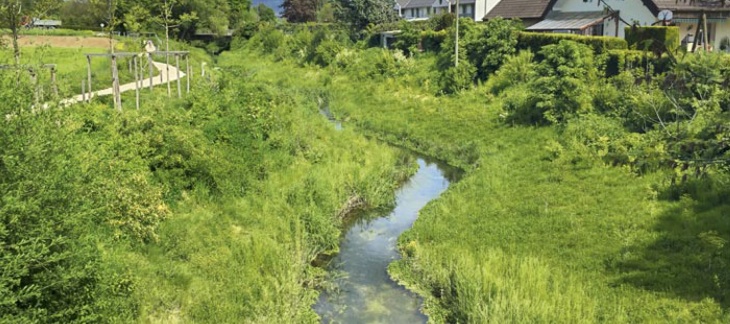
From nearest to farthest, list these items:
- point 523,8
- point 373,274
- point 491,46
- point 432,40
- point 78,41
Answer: point 373,274, point 491,46, point 432,40, point 523,8, point 78,41

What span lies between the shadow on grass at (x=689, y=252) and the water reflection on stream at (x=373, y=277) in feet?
16.9

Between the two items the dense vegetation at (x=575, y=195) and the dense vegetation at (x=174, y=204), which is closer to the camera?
the dense vegetation at (x=174, y=204)

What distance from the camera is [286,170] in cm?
2127

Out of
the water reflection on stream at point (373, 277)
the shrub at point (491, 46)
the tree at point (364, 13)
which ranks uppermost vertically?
the tree at point (364, 13)

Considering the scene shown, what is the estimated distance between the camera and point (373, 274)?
52.2ft

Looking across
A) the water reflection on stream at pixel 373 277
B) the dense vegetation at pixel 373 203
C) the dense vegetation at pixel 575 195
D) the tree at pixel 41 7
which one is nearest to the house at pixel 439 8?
the dense vegetation at pixel 575 195

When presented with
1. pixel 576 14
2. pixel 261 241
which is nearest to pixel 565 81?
pixel 261 241

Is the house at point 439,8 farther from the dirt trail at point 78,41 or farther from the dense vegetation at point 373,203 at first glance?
the dense vegetation at point 373,203

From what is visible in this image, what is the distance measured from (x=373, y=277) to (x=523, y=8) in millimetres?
41718

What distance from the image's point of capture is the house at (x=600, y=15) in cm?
3484

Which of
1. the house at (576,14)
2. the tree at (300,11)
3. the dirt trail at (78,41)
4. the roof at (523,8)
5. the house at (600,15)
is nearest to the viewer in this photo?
the house at (600,15)

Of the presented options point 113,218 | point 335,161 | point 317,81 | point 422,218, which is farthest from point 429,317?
point 317,81

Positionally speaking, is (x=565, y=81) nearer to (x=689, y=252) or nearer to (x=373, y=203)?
(x=373, y=203)

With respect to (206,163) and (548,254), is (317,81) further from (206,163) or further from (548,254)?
(548,254)
